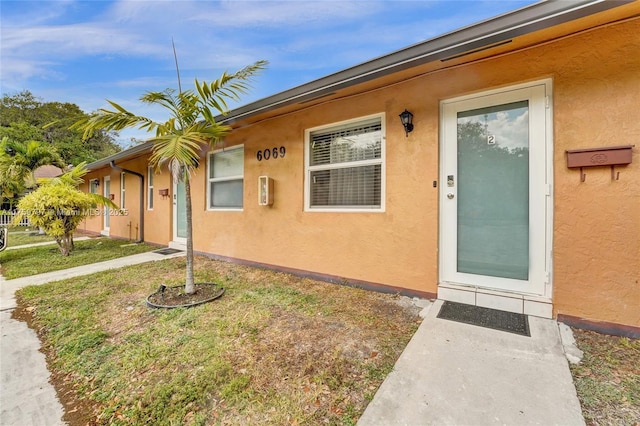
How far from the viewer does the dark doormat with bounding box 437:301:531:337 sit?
2240 millimetres

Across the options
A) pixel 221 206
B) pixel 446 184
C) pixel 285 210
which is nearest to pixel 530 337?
pixel 446 184

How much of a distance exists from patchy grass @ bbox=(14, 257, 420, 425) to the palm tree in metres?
0.87

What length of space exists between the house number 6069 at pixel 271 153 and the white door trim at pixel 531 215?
2.40m

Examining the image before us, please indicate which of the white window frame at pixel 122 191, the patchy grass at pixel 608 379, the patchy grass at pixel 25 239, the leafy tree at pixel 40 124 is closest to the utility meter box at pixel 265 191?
the patchy grass at pixel 608 379

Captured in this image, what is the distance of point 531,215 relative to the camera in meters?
2.45

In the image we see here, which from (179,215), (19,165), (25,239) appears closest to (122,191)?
(19,165)

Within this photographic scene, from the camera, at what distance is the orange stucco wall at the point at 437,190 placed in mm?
2107

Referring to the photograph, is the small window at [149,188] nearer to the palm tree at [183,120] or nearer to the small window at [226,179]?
the small window at [226,179]

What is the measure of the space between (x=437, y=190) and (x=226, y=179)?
3.98 m

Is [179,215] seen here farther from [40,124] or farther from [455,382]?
[40,124]

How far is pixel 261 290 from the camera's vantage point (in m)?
3.38

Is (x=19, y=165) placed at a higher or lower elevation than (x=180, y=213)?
higher

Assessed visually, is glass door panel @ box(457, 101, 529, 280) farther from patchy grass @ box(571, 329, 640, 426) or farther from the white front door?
the white front door

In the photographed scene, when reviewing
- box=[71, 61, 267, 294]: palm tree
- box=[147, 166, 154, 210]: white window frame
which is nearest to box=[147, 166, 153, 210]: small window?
box=[147, 166, 154, 210]: white window frame
